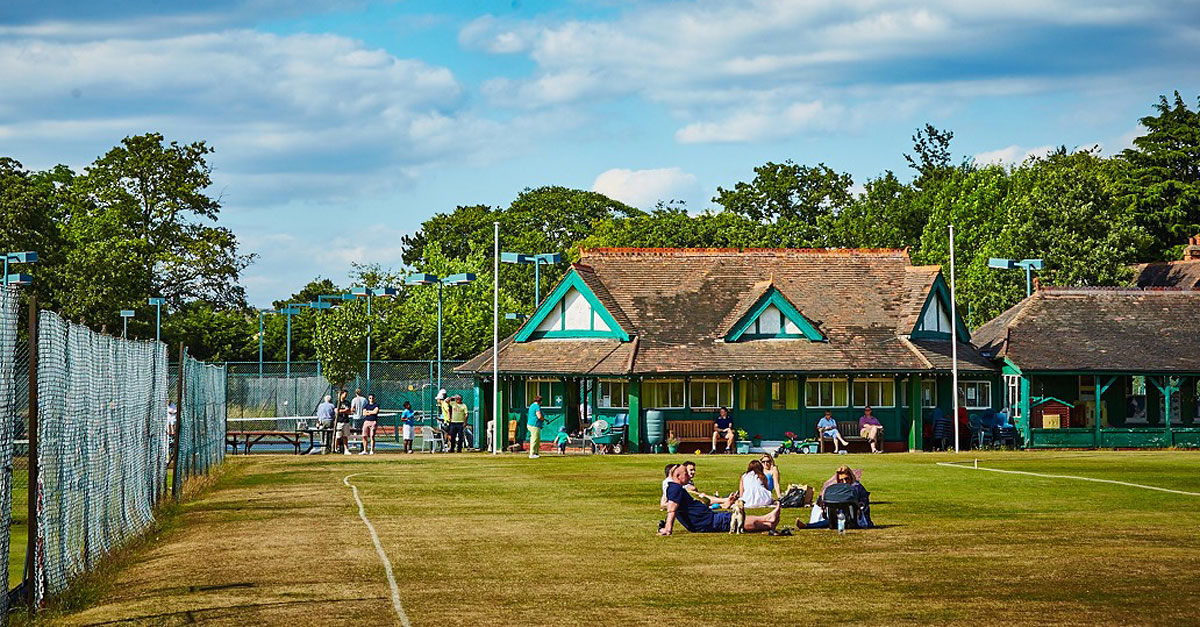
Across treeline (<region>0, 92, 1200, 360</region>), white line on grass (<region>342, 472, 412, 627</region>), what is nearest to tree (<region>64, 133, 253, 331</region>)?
treeline (<region>0, 92, 1200, 360</region>)

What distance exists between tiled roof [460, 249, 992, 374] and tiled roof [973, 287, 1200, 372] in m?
1.72

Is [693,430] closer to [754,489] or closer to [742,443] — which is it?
[742,443]

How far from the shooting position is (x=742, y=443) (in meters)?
51.2

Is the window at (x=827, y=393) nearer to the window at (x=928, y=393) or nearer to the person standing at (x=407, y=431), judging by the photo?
the window at (x=928, y=393)

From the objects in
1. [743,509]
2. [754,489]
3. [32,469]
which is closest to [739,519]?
[743,509]

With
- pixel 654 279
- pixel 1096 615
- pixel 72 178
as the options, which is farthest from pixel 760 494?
pixel 72 178

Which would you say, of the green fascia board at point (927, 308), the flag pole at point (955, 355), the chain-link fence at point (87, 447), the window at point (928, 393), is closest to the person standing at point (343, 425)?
the flag pole at point (955, 355)

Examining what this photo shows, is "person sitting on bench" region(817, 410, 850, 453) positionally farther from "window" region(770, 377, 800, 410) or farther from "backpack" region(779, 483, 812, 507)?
"backpack" region(779, 483, 812, 507)

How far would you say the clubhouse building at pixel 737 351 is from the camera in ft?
172

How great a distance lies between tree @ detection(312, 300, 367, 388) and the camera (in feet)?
241

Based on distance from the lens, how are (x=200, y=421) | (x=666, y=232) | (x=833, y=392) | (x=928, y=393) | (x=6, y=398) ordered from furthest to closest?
(x=666, y=232), (x=928, y=393), (x=833, y=392), (x=200, y=421), (x=6, y=398)

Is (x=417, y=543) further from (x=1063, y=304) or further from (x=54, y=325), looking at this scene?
(x=1063, y=304)

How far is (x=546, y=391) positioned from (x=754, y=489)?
3217cm

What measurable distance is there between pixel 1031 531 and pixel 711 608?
7779 mm
